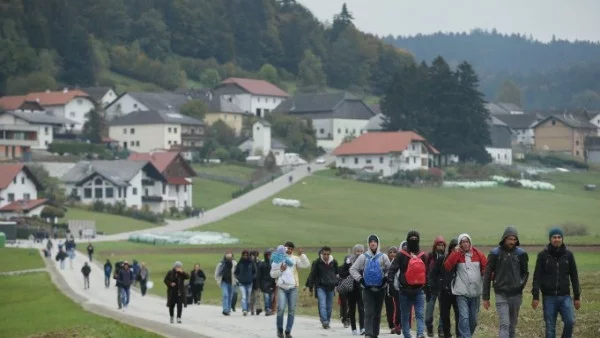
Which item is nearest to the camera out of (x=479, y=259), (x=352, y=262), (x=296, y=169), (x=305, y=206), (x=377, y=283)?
(x=479, y=259)

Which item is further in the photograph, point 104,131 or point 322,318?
point 104,131

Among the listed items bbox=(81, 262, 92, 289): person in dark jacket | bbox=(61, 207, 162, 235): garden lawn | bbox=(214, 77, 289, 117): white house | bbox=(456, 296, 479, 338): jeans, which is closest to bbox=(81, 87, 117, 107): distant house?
bbox=(214, 77, 289, 117): white house

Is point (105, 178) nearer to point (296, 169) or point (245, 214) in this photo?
point (245, 214)

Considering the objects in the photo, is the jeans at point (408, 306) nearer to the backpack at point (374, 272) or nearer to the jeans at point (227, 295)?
the backpack at point (374, 272)

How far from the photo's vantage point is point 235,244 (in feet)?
250

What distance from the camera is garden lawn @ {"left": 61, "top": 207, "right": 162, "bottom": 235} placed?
302 feet

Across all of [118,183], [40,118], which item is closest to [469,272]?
[118,183]

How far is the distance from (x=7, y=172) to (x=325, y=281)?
77.1 meters

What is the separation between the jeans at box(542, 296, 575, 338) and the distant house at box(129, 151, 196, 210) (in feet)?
291

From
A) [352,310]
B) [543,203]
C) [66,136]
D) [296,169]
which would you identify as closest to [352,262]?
[352,310]

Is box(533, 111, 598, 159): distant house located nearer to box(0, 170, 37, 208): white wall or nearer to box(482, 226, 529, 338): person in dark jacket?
box(0, 170, 37, 208): white wall

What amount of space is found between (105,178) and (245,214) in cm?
1159

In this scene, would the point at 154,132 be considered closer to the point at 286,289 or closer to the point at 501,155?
the point at 501,155

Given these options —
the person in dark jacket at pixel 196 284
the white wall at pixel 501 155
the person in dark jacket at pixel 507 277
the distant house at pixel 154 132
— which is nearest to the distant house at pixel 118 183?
the distant house at pixel 154 132
